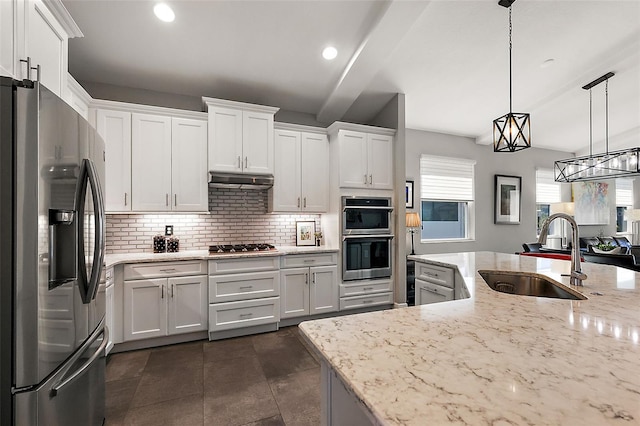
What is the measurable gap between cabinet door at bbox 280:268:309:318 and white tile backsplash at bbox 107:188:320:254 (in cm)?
66

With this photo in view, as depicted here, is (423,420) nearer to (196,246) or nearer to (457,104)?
(196,246)

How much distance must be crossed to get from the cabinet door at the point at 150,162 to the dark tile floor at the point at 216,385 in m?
1.50

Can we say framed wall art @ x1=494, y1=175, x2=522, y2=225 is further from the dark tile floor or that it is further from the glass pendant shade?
the dark tile floor

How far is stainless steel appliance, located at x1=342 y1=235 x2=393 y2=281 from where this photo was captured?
3.68m

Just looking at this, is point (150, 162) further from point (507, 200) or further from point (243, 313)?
point (507, 200)

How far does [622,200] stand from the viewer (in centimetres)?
770

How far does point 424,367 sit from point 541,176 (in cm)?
754

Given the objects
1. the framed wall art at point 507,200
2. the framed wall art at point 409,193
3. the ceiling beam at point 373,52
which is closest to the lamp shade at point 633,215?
the framed wall art at point 507,200

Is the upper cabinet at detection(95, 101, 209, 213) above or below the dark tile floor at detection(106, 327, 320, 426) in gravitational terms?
above

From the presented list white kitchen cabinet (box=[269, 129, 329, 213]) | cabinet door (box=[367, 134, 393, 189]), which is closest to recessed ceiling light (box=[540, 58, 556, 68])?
cabinet door (box=[367, 134, 393, 189])

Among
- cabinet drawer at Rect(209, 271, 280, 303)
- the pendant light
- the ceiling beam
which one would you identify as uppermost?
the ceiling beam

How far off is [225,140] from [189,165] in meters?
0.48

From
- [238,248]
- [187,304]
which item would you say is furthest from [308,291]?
[187,304]

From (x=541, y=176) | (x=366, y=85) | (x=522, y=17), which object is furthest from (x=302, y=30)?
(x=541, y=176)
